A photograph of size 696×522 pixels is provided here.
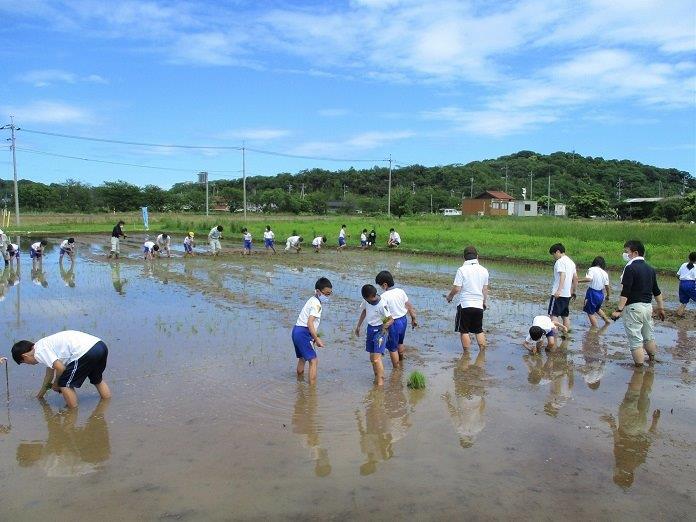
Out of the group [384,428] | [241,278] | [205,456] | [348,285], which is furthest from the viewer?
[241,278]

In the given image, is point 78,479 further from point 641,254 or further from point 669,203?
point 669,203

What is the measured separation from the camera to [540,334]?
325 inches

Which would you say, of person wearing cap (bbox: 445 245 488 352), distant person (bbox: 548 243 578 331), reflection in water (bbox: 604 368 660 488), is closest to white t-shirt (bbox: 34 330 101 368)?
person wearing cap (bbox: 445 245 488 352)

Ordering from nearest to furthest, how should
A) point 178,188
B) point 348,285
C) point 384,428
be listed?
point 384,428, point 348,285, point 178,188

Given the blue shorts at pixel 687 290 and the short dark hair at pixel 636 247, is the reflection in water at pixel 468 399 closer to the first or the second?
the short dark hair at pixel 636 247

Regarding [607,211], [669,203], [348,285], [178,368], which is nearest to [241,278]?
[348,285]

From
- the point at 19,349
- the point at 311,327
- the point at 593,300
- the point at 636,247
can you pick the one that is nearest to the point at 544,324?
the point at 636,247

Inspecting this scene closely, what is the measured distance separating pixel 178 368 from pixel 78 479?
3124 mm

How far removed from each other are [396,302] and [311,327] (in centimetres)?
130

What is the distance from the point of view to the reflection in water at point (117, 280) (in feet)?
48.4

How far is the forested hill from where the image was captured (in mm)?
79375

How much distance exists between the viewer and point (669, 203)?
51.7 metres

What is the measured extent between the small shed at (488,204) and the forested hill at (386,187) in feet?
25.3

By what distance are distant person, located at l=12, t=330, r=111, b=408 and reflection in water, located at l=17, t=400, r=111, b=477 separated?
313mm
